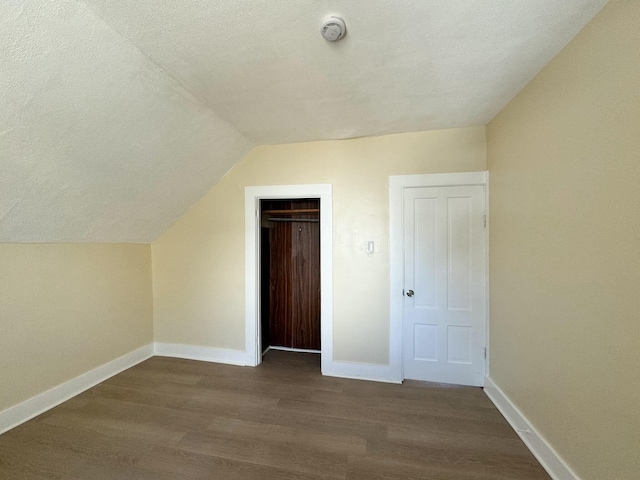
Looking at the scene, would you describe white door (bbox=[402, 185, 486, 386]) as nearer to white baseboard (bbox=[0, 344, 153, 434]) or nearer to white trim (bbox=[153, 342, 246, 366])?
white trim (bbox=[153, 342, 246, 366])

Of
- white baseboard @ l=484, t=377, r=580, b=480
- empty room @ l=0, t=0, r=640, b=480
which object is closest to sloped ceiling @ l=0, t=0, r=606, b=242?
empty room @ l=0, t=0, r=640, b=480

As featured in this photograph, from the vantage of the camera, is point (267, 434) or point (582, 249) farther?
point (267, 434)

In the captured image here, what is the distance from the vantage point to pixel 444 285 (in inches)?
99.3

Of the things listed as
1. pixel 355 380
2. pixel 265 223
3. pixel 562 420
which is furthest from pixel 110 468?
pixel 562 420

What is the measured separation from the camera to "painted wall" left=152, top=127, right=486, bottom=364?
2.59 meters

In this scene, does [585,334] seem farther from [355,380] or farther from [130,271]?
[130,271]

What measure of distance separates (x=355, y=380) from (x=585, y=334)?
1911 millimetres

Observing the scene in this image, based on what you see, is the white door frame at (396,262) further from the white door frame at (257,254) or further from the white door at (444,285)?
the white door frame at (257,254)

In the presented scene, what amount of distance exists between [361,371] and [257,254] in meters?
1.70

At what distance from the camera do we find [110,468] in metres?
1.58

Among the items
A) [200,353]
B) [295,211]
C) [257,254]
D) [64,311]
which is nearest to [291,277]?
[257,254]

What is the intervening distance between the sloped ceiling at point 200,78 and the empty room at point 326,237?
0.02m

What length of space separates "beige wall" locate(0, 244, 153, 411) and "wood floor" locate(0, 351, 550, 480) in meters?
0.33

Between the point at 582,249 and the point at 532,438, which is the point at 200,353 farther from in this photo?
the point at 582,249
